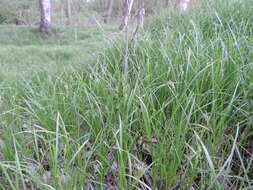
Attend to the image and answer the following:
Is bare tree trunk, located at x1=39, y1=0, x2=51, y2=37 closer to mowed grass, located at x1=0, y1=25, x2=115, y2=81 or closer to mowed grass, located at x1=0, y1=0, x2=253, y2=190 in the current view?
mowed grass, located at x1=0, y1=25, x2=115, y2=81

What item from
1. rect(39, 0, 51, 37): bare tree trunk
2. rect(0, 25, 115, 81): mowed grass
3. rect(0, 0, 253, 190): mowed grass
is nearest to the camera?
rect(0, 0, 253, 190): mowed grass

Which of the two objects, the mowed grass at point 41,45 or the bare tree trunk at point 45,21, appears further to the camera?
the bare tree trunk at point 45,21

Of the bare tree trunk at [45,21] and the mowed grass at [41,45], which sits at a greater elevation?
the bare tree trunk at [45,21]

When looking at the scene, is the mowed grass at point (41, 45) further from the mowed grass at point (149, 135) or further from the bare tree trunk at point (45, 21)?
the mowed grass at point (149, 135)

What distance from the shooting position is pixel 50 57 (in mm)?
5480

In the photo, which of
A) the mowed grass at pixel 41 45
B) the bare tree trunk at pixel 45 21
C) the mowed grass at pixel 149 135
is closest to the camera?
the mowed grass at pixel 149 135

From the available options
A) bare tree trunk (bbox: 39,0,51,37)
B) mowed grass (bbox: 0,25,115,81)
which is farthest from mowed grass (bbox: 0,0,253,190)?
bare tree trunk (bbox: 39,0,51,37)

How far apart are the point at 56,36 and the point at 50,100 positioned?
26.9 feet

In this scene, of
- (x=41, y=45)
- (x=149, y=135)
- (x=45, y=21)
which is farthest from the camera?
(x=45, y=21)

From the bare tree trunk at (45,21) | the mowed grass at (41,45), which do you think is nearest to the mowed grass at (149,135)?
the mowed grass at (41,45)

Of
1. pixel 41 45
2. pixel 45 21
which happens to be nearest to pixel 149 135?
pixel 41 45

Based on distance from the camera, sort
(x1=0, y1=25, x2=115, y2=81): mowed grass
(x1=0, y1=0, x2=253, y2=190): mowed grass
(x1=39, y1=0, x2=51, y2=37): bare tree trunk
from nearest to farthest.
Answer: (x1=0, y1=0, x2=253, y2=190): mowed grass
(x1=0, y1=25, x2=115, y2=81): mowed grass
(x1=39, y1=0, x2=51, y2=37): bare tree trunk

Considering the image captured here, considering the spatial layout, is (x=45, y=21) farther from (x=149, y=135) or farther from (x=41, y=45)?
(x=149, y=135)

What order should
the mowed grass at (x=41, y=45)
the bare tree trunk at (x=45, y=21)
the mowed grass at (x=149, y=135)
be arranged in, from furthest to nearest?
the bare tree trunk at (x=45, y=21) < the mowed grass at (x=41, y=45) < the mowed grass at (x=149, y=135)
